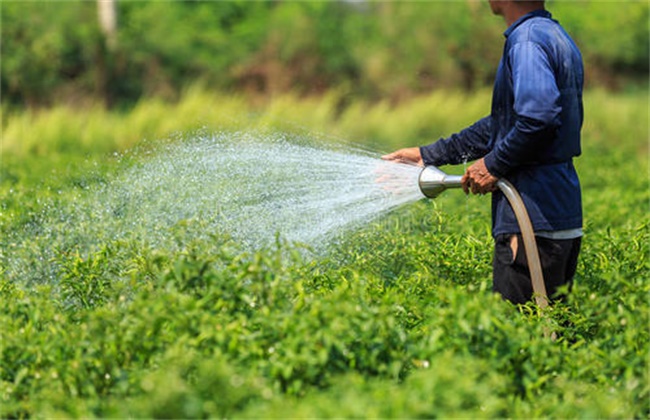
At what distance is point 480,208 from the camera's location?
6.86 metres

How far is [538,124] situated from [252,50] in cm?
1620

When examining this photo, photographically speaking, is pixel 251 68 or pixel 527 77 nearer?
pixel 527 77

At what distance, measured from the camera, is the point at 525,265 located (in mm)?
4070

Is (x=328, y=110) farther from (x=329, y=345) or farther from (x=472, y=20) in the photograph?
(x=329, y=345)

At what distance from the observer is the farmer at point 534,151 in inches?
151

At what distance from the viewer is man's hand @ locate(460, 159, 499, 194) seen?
4070 millimetres

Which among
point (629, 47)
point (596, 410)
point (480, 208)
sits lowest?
point (629, 47)

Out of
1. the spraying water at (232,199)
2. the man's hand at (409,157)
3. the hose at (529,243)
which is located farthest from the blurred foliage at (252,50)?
the hose at (529,243)

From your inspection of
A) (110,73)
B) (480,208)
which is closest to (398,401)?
(480,208)

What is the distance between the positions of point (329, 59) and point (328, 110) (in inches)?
156

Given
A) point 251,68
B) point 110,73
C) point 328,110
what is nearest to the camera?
point 328,110

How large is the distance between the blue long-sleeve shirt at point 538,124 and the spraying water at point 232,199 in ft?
1.74

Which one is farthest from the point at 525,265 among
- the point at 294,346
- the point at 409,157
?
the point at 294,346

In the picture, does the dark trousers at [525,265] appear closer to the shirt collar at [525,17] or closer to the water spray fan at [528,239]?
the water spray fan at [528,239]
